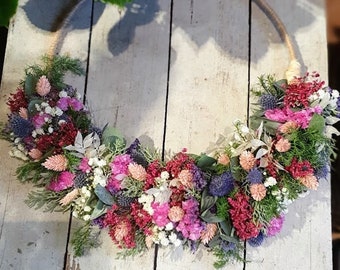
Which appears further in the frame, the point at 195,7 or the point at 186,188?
the point at 195,7

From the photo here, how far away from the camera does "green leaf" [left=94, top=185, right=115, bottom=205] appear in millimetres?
969

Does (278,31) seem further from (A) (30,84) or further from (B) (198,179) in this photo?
(A) (30,84)

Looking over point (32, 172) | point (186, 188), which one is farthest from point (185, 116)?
point (32, 172)

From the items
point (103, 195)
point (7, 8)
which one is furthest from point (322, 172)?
point (7, 8)

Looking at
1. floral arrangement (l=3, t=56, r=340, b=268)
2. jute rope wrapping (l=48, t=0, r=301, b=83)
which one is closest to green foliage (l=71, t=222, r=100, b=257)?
floral arrangement (l=3, t=56, r=340, b=268)

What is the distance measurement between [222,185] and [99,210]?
204 millimetres

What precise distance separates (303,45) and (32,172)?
550 mm

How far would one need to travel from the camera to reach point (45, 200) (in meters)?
1.01

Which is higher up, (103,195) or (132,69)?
(132,69)

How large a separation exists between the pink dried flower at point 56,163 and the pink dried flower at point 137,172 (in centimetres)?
11

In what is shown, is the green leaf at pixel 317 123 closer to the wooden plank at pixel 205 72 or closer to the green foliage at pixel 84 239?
the wooden plank at pixel 205 72

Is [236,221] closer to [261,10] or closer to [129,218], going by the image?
[129,218]

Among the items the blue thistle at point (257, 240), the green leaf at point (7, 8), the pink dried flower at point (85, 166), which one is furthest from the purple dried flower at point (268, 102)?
the green leaf at point (7, 8)

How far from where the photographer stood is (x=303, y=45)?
1129mm
